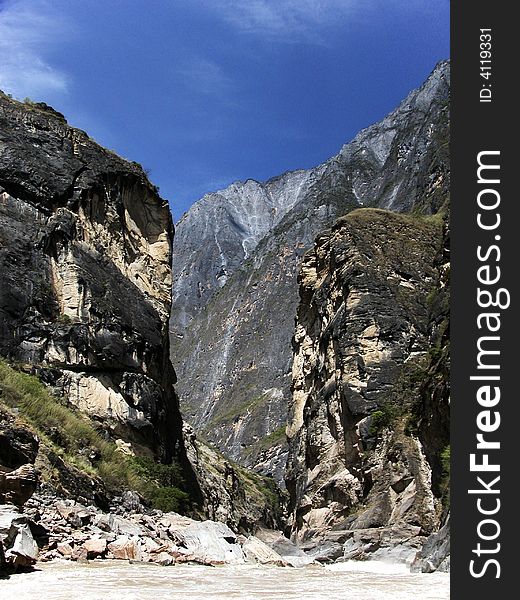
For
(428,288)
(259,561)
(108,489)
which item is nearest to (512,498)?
(259,561)

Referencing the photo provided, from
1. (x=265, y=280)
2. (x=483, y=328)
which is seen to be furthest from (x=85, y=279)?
(x=265, y=280)

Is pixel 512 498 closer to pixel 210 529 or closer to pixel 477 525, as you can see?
pixel 477 525

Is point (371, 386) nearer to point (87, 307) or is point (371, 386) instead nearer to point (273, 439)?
point (87, 307)

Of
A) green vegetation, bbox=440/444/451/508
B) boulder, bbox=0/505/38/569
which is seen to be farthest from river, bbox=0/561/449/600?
green vegetation, bbox=440/444/451/508

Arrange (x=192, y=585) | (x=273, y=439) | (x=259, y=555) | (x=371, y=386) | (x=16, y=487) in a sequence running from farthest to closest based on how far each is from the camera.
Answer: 1. (x=273, y=439)
2. (x=371, y=386)
3. (x=259, y=555)
4. (x=16, y=487)
5. (x=192, y=585)

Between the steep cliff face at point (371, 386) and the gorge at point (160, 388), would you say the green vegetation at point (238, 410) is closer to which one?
the gorge at point (160, 388)

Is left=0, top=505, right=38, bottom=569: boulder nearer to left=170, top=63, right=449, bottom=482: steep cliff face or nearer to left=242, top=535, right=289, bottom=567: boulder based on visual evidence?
left=242, top=535, right=289, bottom=567: boulder
